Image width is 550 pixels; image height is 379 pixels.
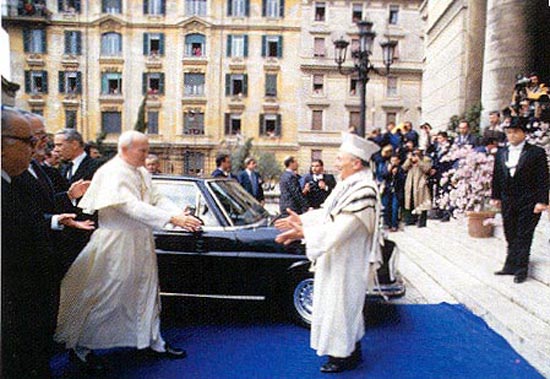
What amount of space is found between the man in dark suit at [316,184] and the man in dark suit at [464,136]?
1536mm

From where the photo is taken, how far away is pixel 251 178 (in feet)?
12.0

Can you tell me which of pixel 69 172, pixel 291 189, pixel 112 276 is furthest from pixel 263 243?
pixel 69 172

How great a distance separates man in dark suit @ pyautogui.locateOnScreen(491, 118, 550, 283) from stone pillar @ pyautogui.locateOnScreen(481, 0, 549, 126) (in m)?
0.68

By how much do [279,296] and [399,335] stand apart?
89 centimetres

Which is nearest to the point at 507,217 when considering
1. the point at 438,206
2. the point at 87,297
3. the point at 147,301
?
the point at 438,206

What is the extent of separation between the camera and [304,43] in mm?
3186

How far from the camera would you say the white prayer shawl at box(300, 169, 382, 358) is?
2.74 m

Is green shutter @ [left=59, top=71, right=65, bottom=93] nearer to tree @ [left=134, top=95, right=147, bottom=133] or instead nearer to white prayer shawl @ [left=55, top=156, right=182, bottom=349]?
tree @ [left=134, top=95, right=147, bottom=133]

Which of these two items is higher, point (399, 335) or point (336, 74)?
point (336, 74)

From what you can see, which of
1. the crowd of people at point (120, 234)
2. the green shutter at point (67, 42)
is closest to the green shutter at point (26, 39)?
the green shutter at point (67, 42)

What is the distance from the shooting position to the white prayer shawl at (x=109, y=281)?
289 cm

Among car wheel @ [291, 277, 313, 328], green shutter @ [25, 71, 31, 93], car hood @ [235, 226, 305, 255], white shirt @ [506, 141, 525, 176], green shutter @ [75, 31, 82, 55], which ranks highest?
green shutter @ [75, 31, 82, 55]

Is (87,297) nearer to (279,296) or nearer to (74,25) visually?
(279,296)

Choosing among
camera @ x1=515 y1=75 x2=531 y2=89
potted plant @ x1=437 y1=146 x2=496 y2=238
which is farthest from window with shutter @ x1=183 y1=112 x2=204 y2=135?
camera @ x1=515 y1=75 x2=531 y2=89
